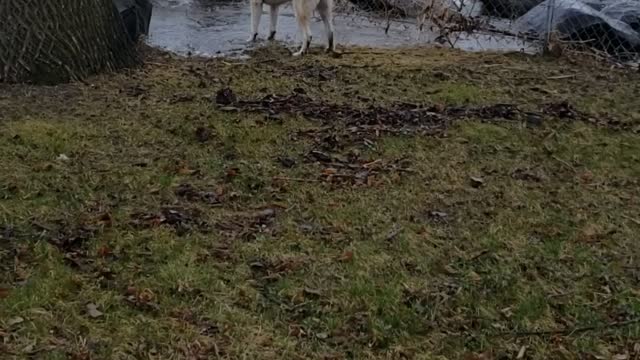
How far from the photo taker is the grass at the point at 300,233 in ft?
9.70

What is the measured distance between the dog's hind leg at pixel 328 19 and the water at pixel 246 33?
0.49 metres

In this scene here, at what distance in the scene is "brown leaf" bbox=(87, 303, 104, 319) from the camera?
9.82 ft

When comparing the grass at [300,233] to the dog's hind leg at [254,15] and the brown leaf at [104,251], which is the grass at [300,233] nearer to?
the brown leaf at [104,251]

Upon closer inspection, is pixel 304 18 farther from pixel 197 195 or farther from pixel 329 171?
pixel 197 195

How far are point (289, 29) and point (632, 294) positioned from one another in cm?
800

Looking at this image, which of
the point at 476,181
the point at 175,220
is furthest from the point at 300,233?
the point at 476,181

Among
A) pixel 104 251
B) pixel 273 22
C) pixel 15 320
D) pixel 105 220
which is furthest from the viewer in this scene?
pixel 273 22

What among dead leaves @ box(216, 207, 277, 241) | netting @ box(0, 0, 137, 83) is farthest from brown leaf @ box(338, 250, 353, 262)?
netting @ box(0, 0, 137, 83)

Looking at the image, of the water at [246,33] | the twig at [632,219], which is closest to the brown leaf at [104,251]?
the twig at [632,219]

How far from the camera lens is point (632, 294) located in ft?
10.7

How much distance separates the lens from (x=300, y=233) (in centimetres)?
382

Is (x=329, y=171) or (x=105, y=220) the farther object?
(x=329, y=171)

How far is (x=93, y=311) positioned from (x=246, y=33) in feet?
24.5

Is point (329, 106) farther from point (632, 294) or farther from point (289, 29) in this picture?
point (289, 29)
